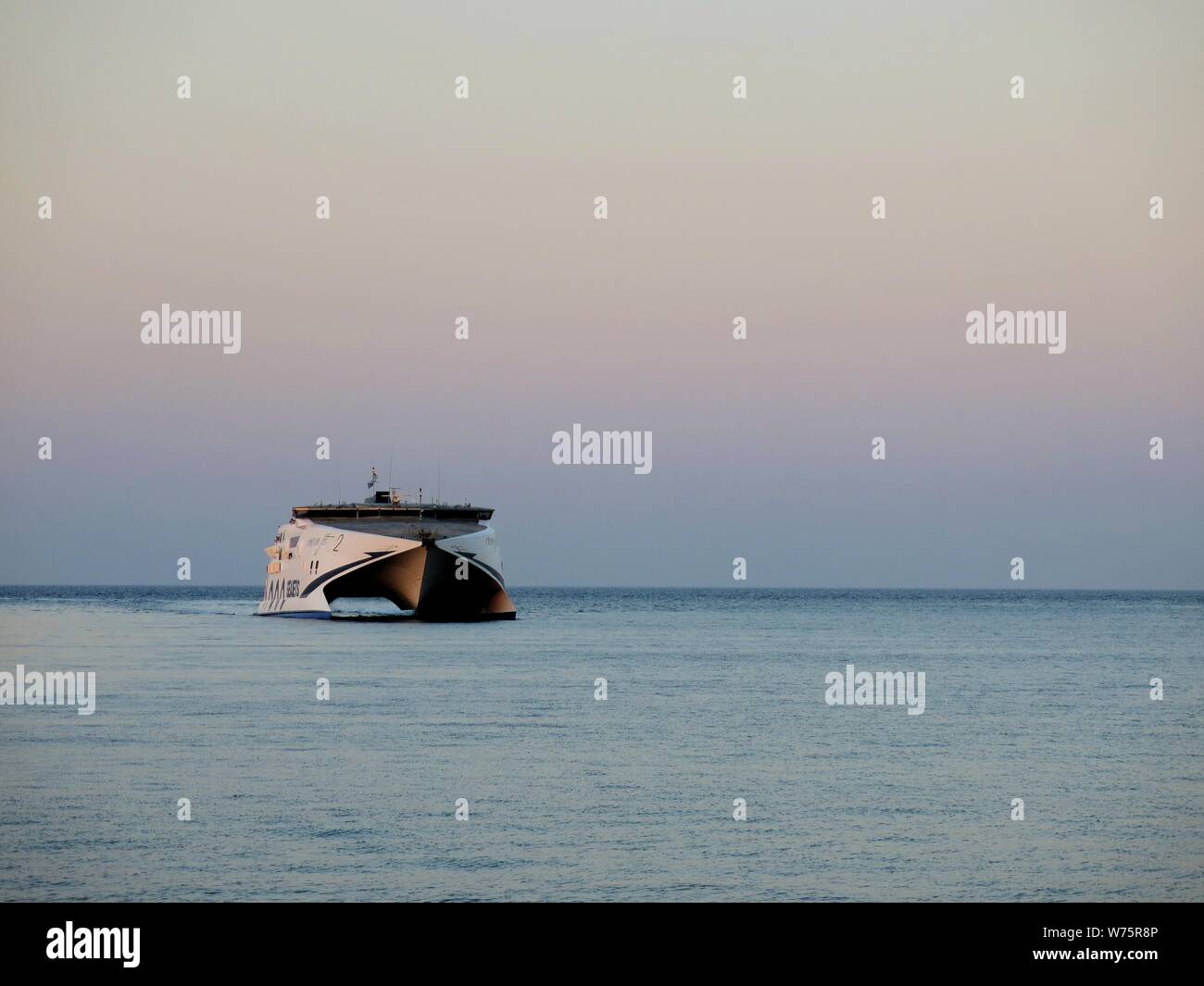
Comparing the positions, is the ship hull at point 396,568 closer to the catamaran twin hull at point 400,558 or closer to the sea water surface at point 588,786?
the catamaran twin hull at point 400,558

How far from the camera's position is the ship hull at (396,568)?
261 feet

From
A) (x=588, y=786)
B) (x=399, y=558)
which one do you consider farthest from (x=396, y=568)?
(x=588, y=786)

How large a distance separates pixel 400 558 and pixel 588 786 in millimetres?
54603

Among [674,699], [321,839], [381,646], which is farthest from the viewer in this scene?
[381,646]

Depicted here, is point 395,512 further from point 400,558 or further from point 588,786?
point 588,786

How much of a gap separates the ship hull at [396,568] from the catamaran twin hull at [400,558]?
0.18 feet

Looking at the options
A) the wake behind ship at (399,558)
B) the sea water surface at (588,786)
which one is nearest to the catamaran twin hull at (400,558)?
the wake behind ship at (399,558)

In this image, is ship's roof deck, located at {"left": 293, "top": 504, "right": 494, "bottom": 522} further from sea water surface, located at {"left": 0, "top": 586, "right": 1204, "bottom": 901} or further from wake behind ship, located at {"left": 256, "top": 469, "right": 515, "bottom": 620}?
sea water surface, located at {"left": 0, "top": 586, "right": 1204, "bottom": 901}

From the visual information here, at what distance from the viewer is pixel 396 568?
264ft

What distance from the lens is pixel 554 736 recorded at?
3359 cm

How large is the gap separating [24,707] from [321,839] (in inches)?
903
